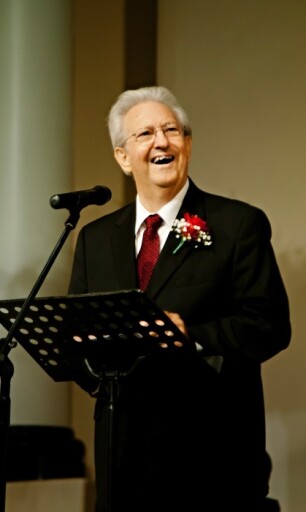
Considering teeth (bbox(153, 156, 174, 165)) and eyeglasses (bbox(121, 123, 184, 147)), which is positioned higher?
eyeglasses (bbox(121, 123, 184, 147))

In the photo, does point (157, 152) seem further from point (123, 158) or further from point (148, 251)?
point (148, 251)

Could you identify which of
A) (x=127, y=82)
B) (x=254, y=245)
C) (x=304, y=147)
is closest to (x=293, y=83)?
(x=304, y=147)

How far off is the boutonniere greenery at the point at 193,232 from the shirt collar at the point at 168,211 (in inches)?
A: 4.5

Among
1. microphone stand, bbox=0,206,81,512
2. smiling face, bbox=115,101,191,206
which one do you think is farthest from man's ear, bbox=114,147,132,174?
microphone stand, bbox=0,206,81,512

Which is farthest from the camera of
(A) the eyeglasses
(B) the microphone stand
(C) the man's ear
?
(C) the man's ear

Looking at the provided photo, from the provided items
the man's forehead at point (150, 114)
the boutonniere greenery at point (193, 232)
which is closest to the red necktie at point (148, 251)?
the boutonniere greenery at point (193, 232)

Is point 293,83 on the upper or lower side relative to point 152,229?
upper

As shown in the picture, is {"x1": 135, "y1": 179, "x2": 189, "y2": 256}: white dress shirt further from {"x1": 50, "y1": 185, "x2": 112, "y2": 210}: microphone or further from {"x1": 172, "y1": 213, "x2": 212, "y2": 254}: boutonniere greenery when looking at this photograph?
{"x1": 50, "y1": 185, "x2": 112, "y2": 210}: microphone

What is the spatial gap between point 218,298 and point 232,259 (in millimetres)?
160

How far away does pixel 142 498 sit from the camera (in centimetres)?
398

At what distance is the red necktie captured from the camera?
4289 millimetres

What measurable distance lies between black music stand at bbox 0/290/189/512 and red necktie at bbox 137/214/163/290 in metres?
0.60

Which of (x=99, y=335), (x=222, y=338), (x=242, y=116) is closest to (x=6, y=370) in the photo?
(x=99, y=335)

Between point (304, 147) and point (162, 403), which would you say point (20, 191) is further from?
point (162, 403)
